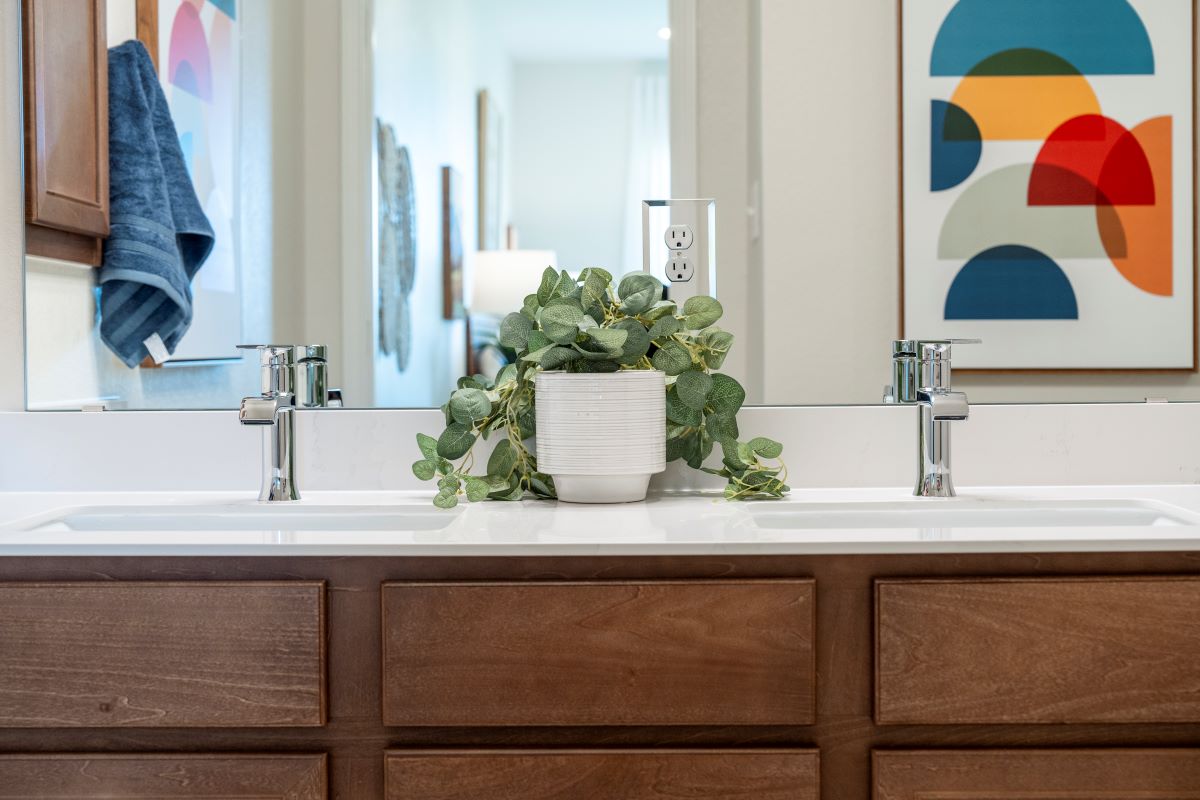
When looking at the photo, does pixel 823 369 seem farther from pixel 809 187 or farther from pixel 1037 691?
pixel 1037 691

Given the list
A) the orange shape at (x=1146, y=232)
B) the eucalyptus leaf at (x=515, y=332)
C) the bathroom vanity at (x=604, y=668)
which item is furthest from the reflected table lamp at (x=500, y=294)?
the orange shape at (x=1146, y=232)

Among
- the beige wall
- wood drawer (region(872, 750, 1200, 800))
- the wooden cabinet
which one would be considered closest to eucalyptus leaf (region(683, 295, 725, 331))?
the beige wall

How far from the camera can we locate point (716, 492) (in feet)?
3.99

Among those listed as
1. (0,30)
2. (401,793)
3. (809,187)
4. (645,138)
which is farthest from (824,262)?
(0,30)

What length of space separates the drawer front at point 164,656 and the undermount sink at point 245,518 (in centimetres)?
24

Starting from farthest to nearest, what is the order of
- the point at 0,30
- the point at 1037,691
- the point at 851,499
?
the point at 0,30 < the point at 851,499 < the point at 1037,691

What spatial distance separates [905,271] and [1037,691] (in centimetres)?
59

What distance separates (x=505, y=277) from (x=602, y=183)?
0.17 metres

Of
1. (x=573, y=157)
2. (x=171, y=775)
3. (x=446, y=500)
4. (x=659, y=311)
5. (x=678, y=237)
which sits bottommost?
(x=171, y=775)

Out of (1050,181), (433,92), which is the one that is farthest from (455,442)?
(1050,181)

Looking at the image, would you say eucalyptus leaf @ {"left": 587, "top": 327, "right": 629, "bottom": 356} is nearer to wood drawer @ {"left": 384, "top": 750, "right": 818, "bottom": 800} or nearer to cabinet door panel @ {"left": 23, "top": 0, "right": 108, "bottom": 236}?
wood drawer @ {"left": 384, "top": 750, "right": 818, "bottom": 800}

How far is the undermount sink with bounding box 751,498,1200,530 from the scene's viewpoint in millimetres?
1087

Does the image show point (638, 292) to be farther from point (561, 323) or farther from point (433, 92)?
point (433, 92)

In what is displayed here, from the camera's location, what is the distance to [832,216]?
1.27 metres
